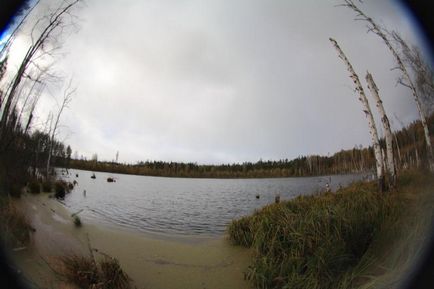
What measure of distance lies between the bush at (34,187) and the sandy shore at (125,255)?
7 centimetres

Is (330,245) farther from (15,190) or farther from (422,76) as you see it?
(15,190)

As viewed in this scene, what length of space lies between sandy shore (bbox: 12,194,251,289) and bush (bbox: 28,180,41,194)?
7 centimetres

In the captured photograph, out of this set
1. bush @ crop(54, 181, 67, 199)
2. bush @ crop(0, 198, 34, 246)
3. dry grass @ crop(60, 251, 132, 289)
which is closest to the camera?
bush @ crop(0, 198, 34, 246)

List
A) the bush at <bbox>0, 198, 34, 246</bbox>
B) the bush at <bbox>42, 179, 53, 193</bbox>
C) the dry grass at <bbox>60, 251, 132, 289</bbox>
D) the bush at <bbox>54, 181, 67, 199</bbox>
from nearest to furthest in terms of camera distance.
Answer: the bush at <bbox>0, 198, 34, 246</bbox>
the dry grass at <bbox>60, 251, 132, 289</bbox>
the bush at <bbox>42, 179, 53, 193</bbox>
the bush at <bbox>54, 181, 67, 199</bbox>

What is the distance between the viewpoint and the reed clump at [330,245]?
316 centimetres

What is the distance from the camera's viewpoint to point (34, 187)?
9.75 ft

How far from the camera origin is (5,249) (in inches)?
105

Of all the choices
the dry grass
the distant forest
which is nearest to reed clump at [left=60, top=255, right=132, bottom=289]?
the dry grass

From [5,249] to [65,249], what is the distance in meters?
0.58

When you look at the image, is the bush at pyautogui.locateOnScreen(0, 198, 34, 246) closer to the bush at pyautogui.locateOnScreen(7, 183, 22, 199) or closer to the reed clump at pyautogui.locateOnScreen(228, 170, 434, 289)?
the bush at pyautogui.locateOnScreen(7, 183, 22, 199)

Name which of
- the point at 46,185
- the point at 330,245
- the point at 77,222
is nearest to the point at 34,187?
the point at 46,185

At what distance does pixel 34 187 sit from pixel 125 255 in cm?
143

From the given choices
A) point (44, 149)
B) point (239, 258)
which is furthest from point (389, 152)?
point (44, 149)

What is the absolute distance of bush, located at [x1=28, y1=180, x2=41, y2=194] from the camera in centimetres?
286
